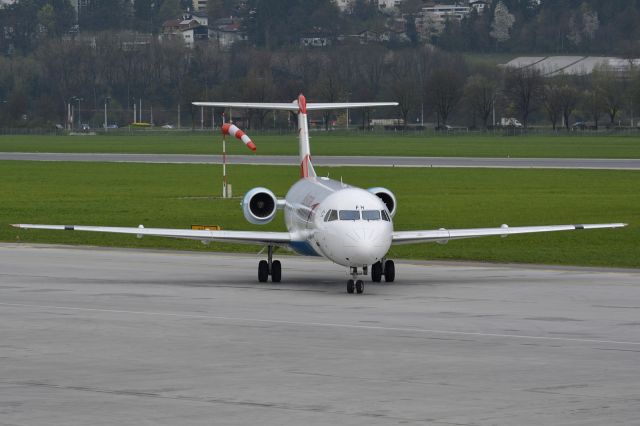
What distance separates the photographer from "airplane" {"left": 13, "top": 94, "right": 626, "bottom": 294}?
99.3 ft

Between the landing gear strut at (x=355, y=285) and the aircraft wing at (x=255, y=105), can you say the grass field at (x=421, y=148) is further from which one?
the landing gear strut at (x=355, y=285)

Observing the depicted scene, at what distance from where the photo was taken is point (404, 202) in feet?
204

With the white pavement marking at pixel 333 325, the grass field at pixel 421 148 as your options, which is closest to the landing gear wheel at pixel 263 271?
the white pavement marking at pixel 333 325

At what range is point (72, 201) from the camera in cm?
6406

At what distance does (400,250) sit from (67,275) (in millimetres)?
11358

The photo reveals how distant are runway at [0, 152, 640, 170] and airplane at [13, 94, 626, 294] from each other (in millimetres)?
55187

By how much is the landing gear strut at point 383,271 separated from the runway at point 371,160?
55.4 m

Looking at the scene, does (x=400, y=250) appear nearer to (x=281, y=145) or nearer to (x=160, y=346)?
(x=160, y=346)

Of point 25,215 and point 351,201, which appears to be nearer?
point 351,201

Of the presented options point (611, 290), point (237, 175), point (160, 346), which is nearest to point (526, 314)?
point (611, 290)

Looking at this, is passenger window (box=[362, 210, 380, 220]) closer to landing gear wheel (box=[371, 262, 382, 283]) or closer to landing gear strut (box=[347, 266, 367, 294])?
landing gear strut (box=[347, 266, 367, 294])

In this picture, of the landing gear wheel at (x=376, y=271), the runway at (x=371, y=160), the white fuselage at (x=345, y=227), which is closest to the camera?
the white fuselage at (x=345, y=227)

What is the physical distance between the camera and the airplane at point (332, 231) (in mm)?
30266

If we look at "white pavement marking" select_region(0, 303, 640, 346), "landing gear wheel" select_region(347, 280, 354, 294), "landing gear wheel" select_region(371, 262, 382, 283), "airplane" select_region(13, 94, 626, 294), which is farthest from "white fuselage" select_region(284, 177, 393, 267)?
"white pavement marking" select_region(0, 303, 640, 346)
